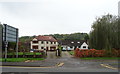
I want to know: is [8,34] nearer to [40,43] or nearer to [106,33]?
[106,33]

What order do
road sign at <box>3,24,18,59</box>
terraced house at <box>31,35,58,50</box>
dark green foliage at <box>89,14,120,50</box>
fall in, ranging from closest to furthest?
road sign at <box>3,24,18,59</box>
dark green foliage at <box>89,14,120,50</box>
terraced house at <box>31,35,58,50</box>

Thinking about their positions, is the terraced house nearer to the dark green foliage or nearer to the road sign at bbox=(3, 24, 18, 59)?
the dark green foliage

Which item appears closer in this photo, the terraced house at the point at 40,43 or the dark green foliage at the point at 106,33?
the dark green foliage at the point at 106,33

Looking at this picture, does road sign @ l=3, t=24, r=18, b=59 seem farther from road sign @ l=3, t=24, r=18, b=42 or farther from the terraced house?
the terraced house

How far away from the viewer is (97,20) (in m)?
28.7

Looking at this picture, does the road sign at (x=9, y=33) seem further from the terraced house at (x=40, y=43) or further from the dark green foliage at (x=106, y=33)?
the terraced house at (x=40, y=43)

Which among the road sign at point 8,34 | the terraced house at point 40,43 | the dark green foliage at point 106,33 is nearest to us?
the road sign at point 8,34

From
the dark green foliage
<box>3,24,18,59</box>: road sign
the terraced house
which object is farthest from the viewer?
the terraced house

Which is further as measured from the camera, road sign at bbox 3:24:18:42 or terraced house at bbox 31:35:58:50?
terraced house at bbox 31:35:58:50

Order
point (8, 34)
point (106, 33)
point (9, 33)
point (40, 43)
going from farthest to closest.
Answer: point (40, 43) < point (106, 33) < point (9, 33) < point (8, 34)

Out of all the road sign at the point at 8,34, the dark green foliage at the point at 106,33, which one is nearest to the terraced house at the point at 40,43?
the dark green foliage at the point at 106,33

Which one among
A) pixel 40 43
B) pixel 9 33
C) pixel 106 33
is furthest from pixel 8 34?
pixel 40 43

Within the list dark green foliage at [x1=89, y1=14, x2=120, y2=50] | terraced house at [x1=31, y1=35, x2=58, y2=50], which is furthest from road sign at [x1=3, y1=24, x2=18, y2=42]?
terraced house at [x1=31, y1=35, x2=58, y2=50]

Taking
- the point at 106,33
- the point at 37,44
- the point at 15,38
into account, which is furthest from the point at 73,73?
the point at 37,44
